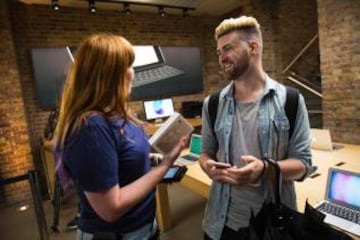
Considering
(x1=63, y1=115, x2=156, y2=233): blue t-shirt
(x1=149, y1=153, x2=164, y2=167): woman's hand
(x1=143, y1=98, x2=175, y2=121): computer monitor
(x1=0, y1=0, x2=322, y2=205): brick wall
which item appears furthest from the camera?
(x1=143, y1=98, x2=175, y2=121): computer monitor

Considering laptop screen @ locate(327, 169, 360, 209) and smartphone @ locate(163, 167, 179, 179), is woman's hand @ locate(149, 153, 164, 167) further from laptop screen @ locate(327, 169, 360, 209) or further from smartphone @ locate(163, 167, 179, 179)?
laptop screen @ locate(327, 169, 360, 209)

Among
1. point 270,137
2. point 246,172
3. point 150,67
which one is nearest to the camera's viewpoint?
point 246,172

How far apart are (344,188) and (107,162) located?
1.26 m

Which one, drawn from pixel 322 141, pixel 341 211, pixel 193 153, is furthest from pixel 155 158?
pixel 322 141

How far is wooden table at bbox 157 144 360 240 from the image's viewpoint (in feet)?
5.68

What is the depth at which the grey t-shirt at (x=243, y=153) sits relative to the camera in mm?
1227

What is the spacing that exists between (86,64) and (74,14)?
14.6 ft

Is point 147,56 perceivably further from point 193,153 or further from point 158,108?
point 193,153

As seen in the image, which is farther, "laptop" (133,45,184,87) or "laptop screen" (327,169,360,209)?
"laptop" (133,45,184,87)

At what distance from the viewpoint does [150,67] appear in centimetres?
566

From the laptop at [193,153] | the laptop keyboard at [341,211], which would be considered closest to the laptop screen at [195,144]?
the laptop at [193,153]

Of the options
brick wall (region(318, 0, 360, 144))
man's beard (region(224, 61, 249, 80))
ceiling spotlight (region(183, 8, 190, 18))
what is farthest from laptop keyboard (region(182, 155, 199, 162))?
ceiling spotlight (region(183, 8, 190, 18))

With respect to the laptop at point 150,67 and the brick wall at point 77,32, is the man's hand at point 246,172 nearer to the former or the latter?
the brick wall at point 77,32

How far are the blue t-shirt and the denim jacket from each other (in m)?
0.31
